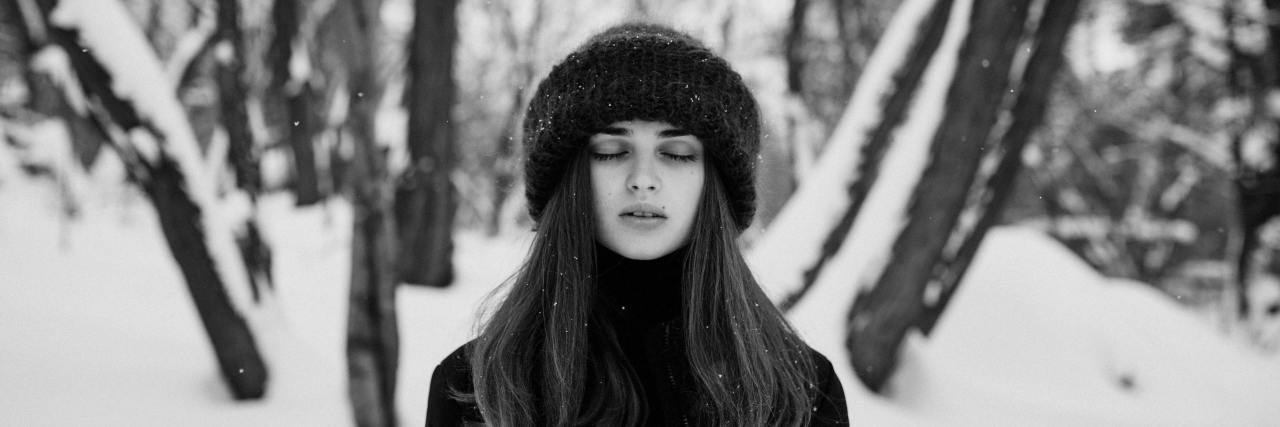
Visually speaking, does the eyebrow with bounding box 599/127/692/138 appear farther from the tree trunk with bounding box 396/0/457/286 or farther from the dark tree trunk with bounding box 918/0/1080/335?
the dark tree trunk with bounding box 918/0/1080/335

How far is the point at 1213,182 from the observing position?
10539mm

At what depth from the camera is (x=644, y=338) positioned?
1504 millimetres

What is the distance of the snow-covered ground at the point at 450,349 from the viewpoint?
293cm

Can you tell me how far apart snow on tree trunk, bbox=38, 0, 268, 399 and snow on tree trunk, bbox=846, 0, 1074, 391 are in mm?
2369

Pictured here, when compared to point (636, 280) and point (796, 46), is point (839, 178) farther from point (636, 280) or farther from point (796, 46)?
point (796, 46)

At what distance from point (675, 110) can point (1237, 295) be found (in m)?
8.78

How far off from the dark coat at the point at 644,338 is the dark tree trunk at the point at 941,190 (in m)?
1.99

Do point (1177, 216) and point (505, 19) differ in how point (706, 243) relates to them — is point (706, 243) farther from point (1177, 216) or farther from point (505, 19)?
point (1177, 216)

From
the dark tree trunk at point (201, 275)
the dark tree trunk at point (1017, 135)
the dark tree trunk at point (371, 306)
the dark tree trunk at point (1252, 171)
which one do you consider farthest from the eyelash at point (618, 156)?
the dark tree trunk at point (1252, 171)

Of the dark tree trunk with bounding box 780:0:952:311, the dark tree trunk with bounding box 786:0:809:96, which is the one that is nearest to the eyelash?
the dark tree trunk with bounding box 780:0:952:311

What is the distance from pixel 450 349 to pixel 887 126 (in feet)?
Answer: 7.16

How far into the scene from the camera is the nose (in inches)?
55.3

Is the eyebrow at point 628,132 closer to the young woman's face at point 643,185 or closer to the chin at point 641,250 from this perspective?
the young woman's face at point 643,185

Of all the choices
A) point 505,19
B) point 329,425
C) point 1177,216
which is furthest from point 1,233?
point 1177,216
